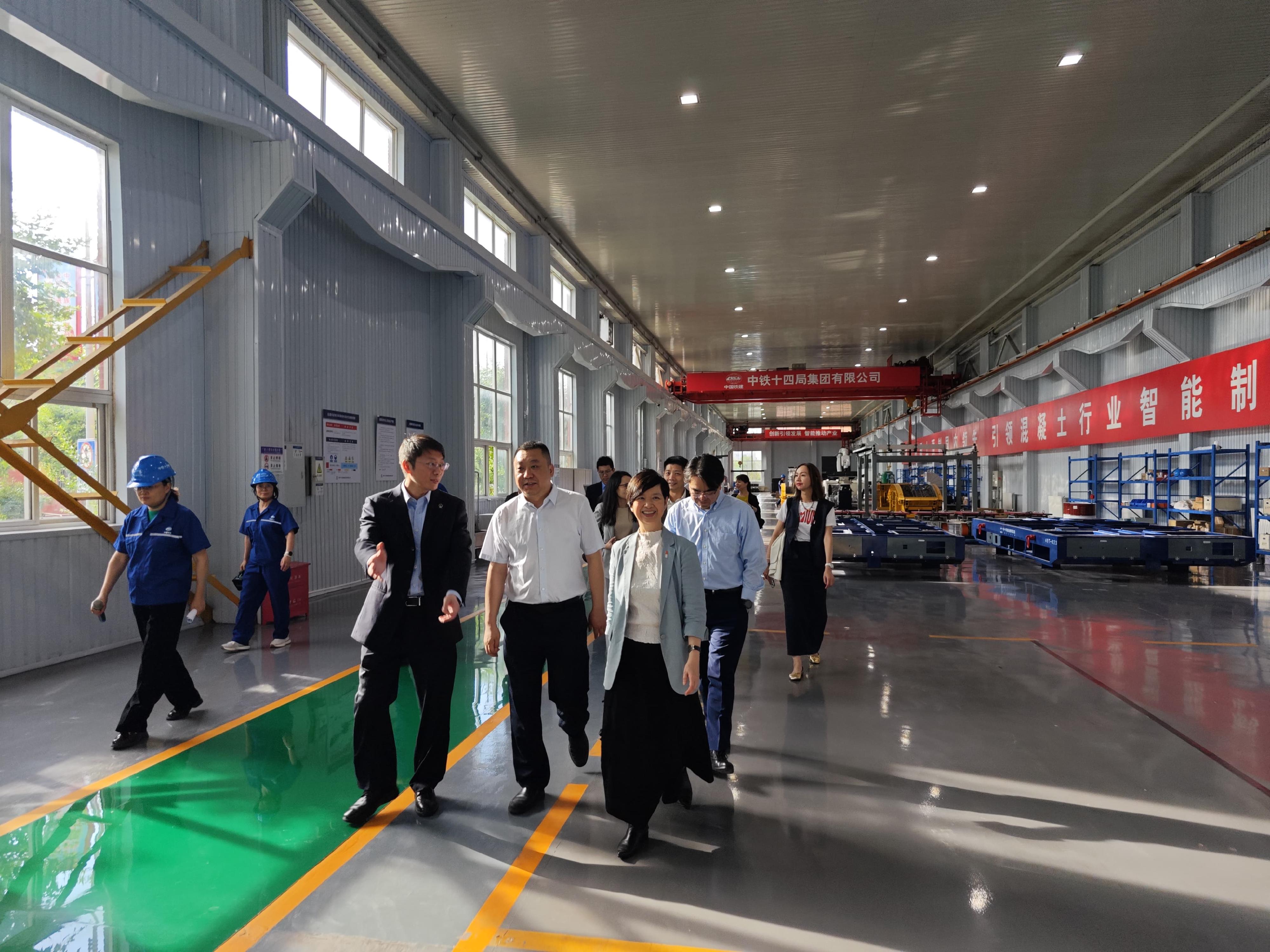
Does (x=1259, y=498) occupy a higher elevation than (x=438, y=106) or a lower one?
lower

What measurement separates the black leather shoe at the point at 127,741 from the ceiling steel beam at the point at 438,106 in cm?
732

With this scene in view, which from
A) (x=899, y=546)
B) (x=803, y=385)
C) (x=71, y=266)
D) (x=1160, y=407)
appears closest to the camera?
(x=71, y=266)

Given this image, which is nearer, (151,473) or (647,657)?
(647,657)

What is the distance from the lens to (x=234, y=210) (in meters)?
7.04

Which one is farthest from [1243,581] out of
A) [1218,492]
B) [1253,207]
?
[1253,207]

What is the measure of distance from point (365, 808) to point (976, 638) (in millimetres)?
6007

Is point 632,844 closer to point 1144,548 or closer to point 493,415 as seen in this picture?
point 1144,548

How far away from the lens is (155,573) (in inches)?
165

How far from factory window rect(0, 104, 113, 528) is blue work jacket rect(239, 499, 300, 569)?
1.17 m

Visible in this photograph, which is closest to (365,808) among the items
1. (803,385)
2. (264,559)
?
(264,559)

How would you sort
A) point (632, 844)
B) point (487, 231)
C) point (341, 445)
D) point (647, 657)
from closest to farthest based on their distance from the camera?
point (632, 844) → point (647, 657) → point (341, 445) → point (487, 231)

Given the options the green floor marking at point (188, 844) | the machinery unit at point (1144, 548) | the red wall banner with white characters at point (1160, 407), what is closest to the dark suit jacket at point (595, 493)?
the green floor marking at point (188, 844)

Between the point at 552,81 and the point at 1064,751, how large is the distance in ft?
30.0

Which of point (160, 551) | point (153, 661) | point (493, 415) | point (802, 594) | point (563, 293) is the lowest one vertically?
point (153, 661)
